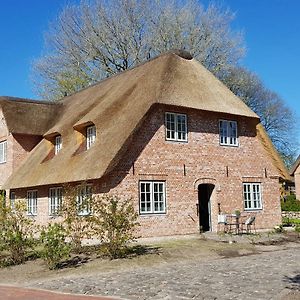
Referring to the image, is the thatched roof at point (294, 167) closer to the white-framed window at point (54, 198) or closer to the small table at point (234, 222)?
the small table at point (234, 222)

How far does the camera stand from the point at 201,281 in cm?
1080

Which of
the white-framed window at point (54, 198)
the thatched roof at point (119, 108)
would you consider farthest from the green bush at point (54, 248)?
the white-framed window at point (54, 198)

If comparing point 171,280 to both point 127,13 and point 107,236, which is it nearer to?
point 107,236

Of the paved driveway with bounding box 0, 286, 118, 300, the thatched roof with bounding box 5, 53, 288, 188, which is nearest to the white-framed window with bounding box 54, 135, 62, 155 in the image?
the thatched roof with bounding box 5, 53, 288, 188

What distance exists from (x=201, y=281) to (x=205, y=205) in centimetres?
1073

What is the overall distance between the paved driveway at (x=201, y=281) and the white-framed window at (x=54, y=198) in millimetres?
8331

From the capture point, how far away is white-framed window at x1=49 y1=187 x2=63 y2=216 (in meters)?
20.8

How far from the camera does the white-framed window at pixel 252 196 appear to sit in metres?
22.0

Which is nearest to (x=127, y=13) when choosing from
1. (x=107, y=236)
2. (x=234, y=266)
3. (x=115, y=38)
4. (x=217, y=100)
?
(x=115, y=38)

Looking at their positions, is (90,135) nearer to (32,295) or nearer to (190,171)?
(190,171)

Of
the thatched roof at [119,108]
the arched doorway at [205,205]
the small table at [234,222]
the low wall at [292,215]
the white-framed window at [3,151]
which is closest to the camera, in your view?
the thatched roof at [119,108]

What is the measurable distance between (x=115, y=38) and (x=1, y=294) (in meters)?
29.7

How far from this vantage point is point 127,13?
121ft

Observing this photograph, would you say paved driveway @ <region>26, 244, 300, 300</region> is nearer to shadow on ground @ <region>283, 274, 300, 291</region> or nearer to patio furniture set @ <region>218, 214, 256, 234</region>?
shadow on ground @ <region>283, 274, 300, 291</region>
